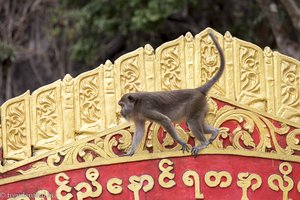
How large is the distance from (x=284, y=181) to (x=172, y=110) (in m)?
1.02

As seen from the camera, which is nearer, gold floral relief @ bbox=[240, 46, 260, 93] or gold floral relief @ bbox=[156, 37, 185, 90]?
gold floral relief @ bbox=[156, 37, 185, 90]

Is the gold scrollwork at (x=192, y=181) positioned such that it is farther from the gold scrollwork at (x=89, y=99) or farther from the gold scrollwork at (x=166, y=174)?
the gold scrollwork at (x=89, y=99)

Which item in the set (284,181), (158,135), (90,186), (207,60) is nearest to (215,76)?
(207,60)

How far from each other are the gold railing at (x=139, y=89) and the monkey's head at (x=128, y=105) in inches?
7.8

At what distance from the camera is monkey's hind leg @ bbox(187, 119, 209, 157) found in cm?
699

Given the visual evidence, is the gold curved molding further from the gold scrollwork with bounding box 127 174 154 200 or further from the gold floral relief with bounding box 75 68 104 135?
the gold scrollwork with bounding box 127 174 154 200

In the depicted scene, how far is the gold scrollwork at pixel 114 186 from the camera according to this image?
22.9 ft

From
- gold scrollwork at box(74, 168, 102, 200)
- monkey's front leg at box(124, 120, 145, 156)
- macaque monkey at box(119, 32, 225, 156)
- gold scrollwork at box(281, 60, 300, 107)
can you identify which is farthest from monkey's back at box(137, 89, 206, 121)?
gold scrollwork at box(281, 60, 300, 107)

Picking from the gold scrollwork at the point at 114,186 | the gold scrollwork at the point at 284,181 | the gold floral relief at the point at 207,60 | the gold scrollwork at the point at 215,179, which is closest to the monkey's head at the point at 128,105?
the gold scrollwork at the point at 114,186

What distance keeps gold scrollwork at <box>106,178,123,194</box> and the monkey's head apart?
1.53 ft

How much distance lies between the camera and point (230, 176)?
23.3 feet

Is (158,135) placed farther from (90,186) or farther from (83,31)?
(83,31)

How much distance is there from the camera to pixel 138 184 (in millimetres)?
7000

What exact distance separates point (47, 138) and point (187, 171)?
1066 mm
